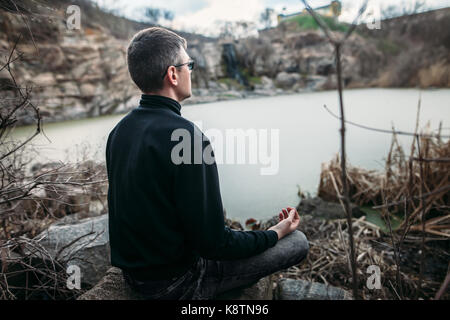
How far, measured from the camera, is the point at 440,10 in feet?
33.6

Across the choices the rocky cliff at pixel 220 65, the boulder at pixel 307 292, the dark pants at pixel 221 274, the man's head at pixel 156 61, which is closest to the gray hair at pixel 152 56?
the man's head at pixel 156 61

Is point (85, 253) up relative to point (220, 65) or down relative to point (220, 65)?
down

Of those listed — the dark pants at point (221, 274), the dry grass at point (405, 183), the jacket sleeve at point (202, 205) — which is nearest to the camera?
the jacket sleeve at point (202, 205)

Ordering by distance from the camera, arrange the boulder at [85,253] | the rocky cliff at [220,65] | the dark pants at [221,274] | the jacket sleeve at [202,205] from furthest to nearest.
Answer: the rocky cliff at [220,65] < the boulder at [85,253] < the dark pants at [221,274] < the jacket sleeve at [202,205]

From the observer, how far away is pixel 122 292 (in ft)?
3.78

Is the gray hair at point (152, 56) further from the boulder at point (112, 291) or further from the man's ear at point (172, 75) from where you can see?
the boulder at point (112, 291)

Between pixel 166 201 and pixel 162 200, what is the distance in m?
0.01

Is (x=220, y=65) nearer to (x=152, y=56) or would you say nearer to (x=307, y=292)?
(x=307, y=292)

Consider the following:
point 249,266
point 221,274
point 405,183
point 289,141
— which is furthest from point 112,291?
point 289,141

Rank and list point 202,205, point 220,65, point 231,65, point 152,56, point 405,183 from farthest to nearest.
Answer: point 231,65 → point 220,65 → point 405,183 → point 152,56 → point 202,205

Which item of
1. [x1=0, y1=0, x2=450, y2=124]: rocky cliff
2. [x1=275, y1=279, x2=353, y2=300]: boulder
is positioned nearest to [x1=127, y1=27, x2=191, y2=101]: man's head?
[x1=275, y1=279, x2=353, y2=300]: boulder

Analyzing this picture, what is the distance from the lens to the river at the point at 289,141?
4.29 metres
